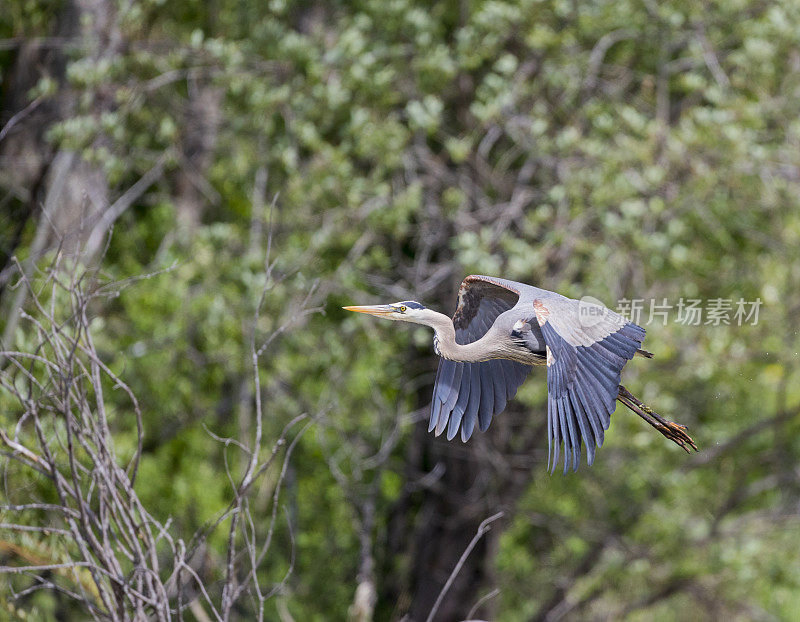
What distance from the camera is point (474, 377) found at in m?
3.12

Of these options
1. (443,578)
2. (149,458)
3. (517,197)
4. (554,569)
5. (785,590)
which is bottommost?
(554,569)

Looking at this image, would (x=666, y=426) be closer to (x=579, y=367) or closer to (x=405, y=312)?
(x=579, y=367)

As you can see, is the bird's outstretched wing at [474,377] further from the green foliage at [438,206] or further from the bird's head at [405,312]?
the green foliage at [438,206]

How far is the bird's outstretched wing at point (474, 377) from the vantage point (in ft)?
9.76

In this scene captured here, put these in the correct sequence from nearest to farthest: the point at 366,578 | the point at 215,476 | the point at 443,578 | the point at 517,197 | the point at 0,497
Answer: the point at 0,497 → the point at 366,578 → the point at 517,197 → the point at 443,578 → the point at 215,476

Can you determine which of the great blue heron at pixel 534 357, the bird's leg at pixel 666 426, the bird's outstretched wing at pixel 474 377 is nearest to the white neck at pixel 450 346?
the great blue heron at pixel 534 357

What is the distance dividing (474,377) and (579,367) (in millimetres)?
474

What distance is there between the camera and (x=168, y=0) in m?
8.32

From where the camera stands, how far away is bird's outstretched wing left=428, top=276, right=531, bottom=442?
2975 millimetres

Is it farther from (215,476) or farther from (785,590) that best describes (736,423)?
(215,476)

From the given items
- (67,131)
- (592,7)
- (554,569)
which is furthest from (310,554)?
(592,7)

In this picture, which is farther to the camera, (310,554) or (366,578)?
(310,554)

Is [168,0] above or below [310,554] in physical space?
above

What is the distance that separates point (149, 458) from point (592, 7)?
16.8ft
